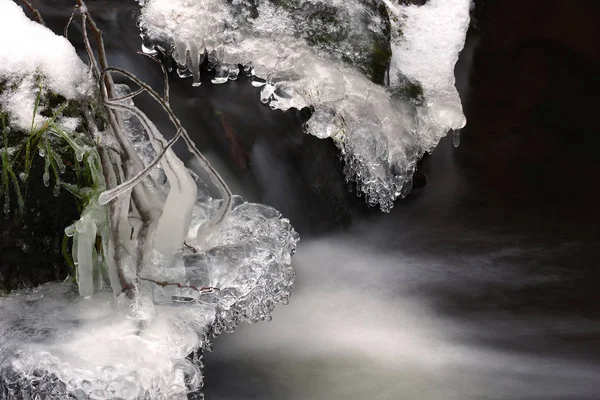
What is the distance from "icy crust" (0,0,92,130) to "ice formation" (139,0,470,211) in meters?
0.61

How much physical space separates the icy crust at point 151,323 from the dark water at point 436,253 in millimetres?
147

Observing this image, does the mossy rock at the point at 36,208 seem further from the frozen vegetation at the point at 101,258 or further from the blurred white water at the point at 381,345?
the blurred white water at the point at 381,345

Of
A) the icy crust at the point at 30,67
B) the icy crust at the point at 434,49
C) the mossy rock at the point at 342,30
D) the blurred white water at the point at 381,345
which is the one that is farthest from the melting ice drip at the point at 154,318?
the icy crust at the point at 434,49

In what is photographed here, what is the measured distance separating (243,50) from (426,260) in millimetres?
996

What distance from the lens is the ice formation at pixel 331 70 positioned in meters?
2.36

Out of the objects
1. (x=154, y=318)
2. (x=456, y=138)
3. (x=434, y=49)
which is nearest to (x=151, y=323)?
(x=154, y=318)

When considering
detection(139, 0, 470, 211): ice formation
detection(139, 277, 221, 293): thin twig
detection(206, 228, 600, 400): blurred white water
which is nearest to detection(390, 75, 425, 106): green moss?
detection(139, 0, 470, 211): ice formation

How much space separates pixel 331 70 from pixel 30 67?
1013mm

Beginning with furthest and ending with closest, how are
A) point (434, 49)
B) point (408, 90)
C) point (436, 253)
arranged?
1. point (434, 49)
2. point (408, 90)
3. point (436, 253)

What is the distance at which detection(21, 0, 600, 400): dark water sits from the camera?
2.09 metres

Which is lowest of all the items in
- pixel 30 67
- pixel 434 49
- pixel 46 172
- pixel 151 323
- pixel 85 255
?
pixel 151 323

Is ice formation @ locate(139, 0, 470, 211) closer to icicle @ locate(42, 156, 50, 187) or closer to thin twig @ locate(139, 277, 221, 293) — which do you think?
thin twig @ locate(139, 277, 221, 293)

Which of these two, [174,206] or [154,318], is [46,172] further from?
[154,318]

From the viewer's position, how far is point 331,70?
238 centimetres
